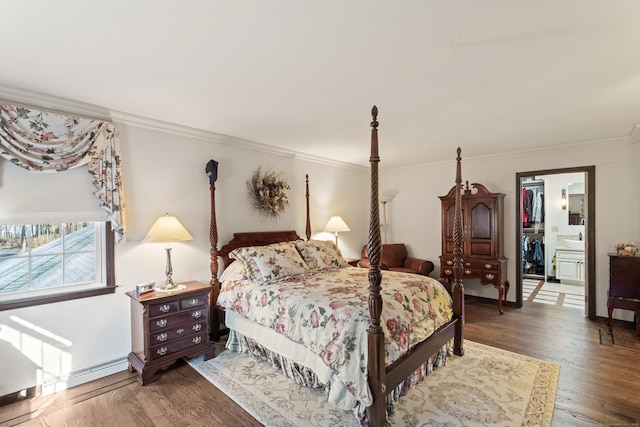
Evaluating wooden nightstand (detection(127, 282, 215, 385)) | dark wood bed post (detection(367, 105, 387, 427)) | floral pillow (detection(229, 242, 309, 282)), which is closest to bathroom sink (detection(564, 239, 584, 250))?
floral pillow (detection(229, 242, 309, 282))

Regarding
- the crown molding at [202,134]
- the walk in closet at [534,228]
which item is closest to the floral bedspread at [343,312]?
the crown molding at [202,134]

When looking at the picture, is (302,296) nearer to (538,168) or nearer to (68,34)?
(68,34)

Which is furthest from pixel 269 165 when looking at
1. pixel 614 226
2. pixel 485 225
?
pixel 614 226

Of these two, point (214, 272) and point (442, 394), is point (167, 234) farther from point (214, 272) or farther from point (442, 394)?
point (442, 394)

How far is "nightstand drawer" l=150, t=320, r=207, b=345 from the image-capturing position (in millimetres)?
2693

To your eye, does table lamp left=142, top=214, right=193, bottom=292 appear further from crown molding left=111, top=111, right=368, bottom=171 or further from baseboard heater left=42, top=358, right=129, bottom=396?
crown molding left=111, top=111, right=368, bottom=171

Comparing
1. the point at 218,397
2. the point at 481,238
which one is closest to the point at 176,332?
the point at 218,397

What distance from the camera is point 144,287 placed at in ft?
9.29

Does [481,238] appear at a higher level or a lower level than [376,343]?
higher

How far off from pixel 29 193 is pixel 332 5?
270 cm

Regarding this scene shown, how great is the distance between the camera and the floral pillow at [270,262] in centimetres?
319

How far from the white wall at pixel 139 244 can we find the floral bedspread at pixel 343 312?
0.78 m

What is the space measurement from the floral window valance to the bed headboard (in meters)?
1.13

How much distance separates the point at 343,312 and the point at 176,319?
1623mm
